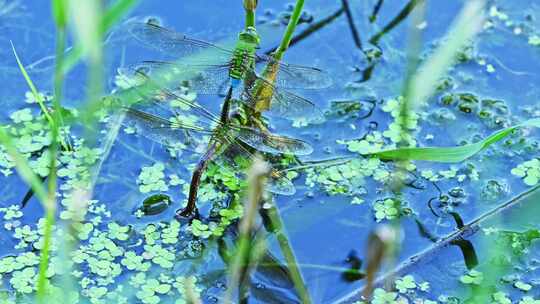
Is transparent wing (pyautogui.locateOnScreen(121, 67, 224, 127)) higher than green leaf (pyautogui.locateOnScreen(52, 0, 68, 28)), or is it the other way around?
transparent wing (pyautogui.locateOnScreen(121, 67, 224, 127))

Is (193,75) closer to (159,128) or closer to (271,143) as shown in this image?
(159,128)

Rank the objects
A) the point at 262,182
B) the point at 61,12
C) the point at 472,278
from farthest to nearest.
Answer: the point at 472,278 → the point at 262,182 → the point at 61,12

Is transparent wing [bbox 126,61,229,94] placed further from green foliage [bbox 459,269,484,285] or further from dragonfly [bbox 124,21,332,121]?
green foliage [bbox 459,269,484,285]

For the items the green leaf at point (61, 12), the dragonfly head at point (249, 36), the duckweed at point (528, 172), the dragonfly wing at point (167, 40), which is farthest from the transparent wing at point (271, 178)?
the green leaf at point (61, 12)

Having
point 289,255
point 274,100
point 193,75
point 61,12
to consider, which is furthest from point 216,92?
point 61,12

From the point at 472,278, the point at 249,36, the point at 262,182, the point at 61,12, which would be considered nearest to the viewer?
the point at 61,12

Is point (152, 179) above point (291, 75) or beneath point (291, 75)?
beneath

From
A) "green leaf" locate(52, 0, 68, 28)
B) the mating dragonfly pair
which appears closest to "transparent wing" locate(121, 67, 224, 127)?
the mating dragonfly pair
